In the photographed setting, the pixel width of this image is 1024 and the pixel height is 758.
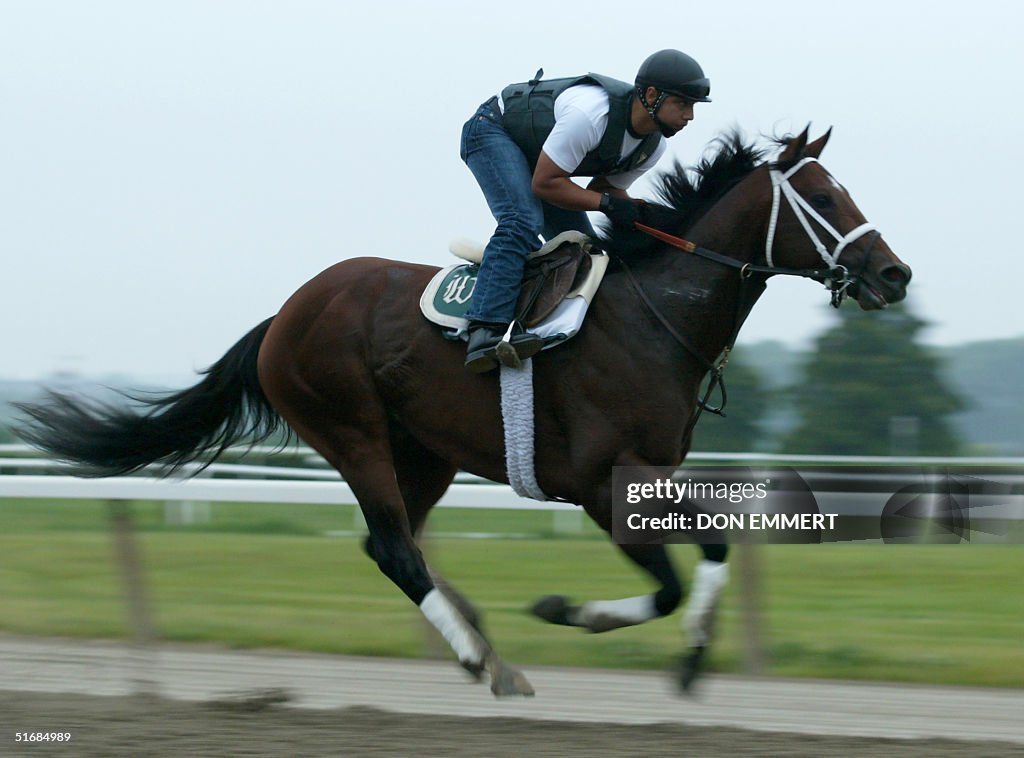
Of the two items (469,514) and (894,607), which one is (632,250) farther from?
(469,514)

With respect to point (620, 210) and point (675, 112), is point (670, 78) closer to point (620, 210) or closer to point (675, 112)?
point (675, 112)

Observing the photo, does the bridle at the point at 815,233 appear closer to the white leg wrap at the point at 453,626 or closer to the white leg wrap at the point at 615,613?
the white leg wrap at the point at 615,613

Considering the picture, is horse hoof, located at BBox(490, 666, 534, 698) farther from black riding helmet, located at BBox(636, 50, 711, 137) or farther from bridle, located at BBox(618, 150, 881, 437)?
black riding helmet, located at BBox(636, 50, 711, 137)

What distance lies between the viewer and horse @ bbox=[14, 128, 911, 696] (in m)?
4.75

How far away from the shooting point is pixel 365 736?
4203 millimetres

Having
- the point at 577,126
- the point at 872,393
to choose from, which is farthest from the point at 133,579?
the point at 872,393

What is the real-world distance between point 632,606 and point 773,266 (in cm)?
127

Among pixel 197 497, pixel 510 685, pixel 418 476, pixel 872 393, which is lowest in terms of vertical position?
pixel 872 393

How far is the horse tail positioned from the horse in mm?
107

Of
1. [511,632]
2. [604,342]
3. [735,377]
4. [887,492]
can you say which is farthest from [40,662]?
[735,377]

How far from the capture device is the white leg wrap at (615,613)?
475cm

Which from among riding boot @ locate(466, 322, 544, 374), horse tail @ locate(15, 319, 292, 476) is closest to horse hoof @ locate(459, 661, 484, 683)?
riding boot @ locate(466, 322, 544, 374)

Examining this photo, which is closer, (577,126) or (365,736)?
(365,736)

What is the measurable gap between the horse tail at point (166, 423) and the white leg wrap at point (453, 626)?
3.95 ft
